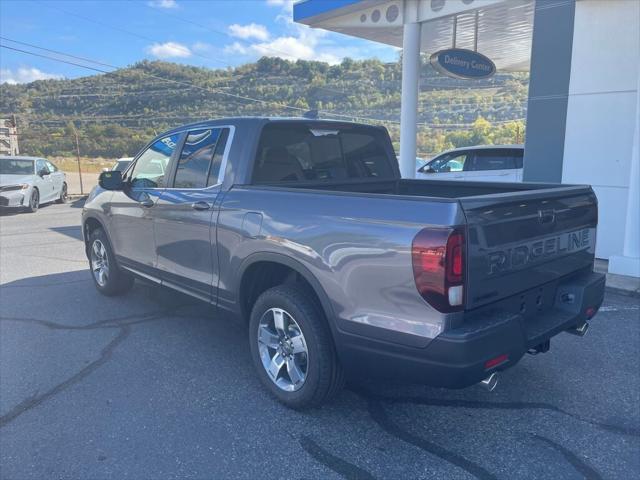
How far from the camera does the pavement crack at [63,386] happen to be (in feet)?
11.1

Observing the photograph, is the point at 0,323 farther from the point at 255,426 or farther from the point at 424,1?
the point at 424,1

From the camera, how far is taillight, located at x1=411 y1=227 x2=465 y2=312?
247 centimetres

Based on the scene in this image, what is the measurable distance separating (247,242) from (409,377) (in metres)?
1.46

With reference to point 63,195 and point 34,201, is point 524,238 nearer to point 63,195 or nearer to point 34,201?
point 34,201

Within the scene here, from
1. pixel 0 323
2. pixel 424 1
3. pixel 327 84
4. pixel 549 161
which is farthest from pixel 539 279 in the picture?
pixel 327 84

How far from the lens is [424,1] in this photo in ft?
32.9

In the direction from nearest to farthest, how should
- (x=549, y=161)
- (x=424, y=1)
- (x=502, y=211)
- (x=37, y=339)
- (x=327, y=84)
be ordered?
(x=502, y=211)
(x=37, y=339)
(x=549, y=161)
(x=424, y=1)
(x=327, y=84)

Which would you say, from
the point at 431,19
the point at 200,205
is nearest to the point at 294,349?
the point at 200,205

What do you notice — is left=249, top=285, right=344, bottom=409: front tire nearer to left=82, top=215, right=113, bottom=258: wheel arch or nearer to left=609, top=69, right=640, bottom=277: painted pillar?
left=82, top=215, right=113, bottom=258: wheel arch

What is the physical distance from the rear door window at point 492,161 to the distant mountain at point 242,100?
797 inches

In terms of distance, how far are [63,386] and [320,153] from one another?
2.68 m

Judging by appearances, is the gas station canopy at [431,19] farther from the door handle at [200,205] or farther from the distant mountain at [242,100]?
the distant mountain at [242,100]

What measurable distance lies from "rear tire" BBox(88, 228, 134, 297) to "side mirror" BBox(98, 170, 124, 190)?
2.86 ft

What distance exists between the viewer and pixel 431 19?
10062mm
